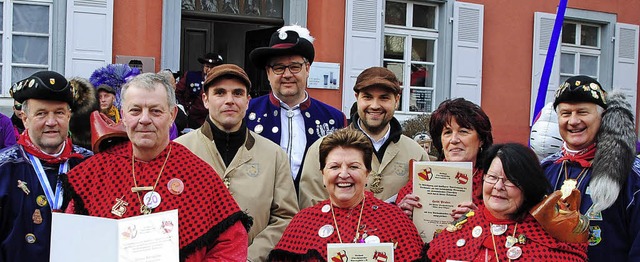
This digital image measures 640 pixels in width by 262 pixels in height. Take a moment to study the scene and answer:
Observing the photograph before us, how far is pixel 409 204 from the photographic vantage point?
12.8 ft

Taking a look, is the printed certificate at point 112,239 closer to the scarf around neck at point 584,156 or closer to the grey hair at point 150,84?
the grey hair at point 150,84

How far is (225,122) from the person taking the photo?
4016 mm

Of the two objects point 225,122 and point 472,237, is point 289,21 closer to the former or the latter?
point 225,122

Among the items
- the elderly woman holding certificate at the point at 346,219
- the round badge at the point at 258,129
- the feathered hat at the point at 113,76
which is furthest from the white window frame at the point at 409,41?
the elderly woman holding certificate at the point at 346,219

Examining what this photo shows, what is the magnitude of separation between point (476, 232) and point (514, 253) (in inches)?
8.3

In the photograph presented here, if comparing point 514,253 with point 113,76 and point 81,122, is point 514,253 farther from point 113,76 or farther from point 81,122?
point 113,76

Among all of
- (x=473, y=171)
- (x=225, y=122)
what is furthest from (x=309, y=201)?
(x=473, y=171)

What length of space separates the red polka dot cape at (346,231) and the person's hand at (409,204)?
187 millimetres

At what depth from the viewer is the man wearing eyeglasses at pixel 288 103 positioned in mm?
4762

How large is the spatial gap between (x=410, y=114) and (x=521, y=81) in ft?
7.07

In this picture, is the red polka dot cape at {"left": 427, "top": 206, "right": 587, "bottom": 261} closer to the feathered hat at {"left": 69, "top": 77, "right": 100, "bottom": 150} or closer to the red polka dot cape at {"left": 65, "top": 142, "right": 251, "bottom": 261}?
the red polka dot cape at {"left": 65, "top": 142, "right": 251, "bottom": 261}

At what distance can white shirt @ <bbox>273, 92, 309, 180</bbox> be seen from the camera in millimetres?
4778

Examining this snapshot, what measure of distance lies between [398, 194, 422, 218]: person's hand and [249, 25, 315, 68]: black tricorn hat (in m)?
1.33

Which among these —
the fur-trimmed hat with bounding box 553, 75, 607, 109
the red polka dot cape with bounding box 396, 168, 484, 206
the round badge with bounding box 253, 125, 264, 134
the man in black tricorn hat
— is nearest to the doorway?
the man in black tricorn hat
